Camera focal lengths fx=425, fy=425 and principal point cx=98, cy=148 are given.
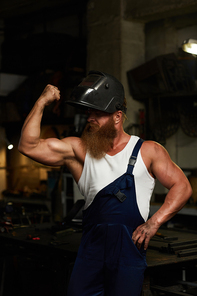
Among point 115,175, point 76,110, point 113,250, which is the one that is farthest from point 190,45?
point 76,110

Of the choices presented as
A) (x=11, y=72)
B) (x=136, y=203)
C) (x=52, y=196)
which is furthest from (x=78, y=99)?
(x=11, y=72)

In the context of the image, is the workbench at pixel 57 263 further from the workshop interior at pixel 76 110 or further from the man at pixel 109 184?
the man at pixel 109 184

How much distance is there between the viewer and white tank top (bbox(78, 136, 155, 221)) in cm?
245

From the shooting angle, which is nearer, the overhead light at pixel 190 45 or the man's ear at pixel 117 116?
the man's ear at pixel 117 116

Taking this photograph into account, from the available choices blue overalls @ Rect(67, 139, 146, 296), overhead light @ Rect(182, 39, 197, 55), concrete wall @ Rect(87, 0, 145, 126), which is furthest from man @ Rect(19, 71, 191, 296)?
concrete wall @ Rect(87, 0, 145, 126)

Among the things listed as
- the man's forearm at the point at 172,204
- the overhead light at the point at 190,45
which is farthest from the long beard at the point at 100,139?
the overhead light at the point at 190,45

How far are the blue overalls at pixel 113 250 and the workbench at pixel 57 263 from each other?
0.58 metres

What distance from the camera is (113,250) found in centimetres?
239

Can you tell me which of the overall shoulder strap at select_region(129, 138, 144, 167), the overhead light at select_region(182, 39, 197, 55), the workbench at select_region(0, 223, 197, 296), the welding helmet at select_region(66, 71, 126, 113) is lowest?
the workbench at select_region(0, 223, 197, 296)

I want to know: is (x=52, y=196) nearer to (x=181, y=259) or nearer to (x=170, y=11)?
(x=170, y=11)

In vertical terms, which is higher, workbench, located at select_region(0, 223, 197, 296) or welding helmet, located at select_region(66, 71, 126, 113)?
welding helmet, located at select_region(66, 71, 126, 113)

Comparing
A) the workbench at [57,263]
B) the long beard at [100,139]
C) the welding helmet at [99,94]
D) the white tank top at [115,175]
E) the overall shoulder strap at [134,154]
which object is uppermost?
the welding helmet at [99,94]

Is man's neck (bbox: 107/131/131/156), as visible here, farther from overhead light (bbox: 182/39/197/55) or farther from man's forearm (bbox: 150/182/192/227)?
overhead light (bbox: 182/39/197/55)

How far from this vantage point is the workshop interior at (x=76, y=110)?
3.64 m
